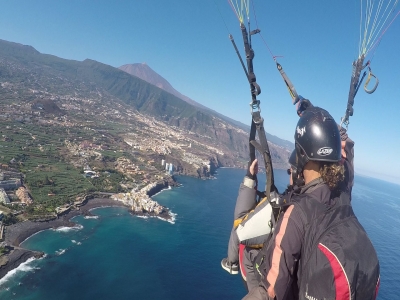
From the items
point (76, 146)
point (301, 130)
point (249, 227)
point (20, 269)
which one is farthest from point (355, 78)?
point (76, 146)

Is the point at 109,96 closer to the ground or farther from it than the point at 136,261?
farther from it

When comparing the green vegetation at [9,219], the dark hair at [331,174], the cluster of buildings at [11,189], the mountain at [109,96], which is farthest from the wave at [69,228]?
the mountain at [109,96]

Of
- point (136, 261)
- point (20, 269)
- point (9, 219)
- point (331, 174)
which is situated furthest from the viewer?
point (9, 219)

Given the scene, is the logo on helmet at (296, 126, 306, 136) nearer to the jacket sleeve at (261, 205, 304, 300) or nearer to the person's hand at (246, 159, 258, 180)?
the person's hand at (246, 159, 258, 180)

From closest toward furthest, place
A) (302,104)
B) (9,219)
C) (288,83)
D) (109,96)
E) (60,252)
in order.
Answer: (302,104), (288,83), (60,252), (9,219), (109,96)

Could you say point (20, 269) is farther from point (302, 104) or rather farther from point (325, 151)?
point (325, 151)

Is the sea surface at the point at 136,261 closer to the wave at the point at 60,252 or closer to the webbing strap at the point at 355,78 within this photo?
the wave at the point at 60,252

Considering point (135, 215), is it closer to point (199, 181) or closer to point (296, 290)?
point (199, 181)

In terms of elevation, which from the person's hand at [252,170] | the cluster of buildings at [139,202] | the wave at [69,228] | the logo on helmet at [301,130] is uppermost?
the logo on helmet at [301,130]
